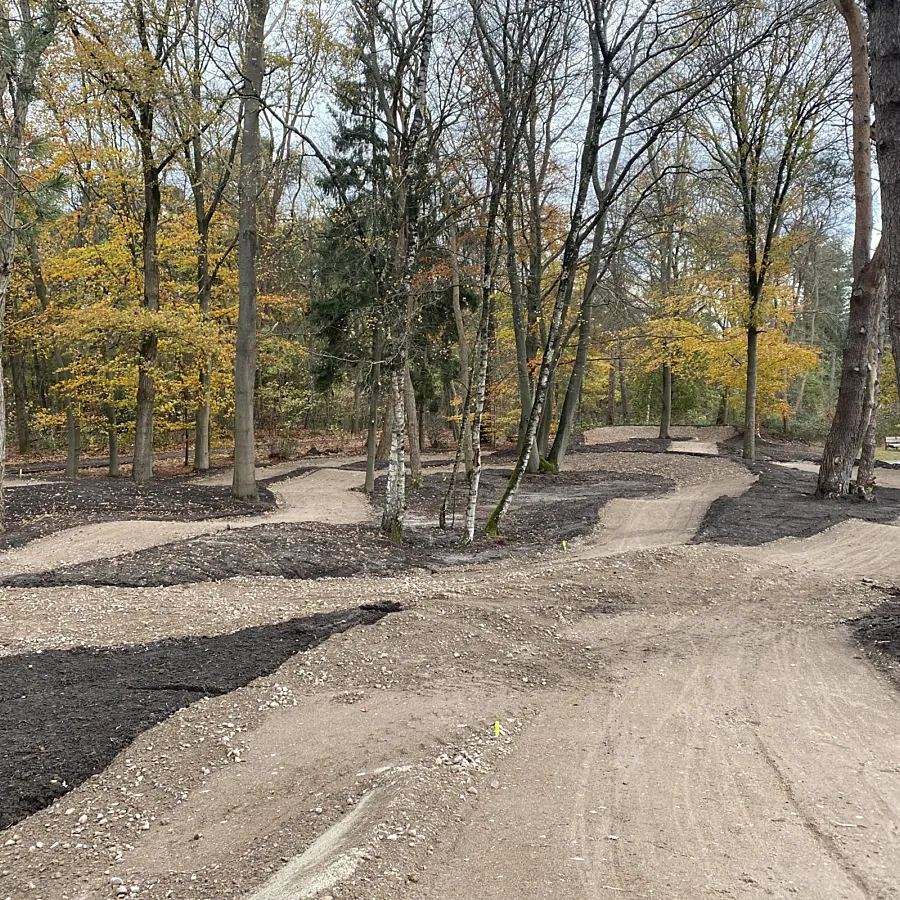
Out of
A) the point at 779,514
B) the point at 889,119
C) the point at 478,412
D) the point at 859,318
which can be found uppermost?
the point at 859,318

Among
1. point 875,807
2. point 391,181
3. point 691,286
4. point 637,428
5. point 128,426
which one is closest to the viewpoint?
point 875,807

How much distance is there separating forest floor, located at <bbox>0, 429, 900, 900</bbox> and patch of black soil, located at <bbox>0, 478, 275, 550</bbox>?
71 centimetres

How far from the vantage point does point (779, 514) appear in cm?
1055

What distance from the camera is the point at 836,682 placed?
4.60 metres

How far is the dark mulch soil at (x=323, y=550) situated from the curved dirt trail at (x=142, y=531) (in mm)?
422

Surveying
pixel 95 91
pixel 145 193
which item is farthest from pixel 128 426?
pixel 95 91

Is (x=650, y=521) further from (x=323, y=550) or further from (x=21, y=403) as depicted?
(x=21, y=403)

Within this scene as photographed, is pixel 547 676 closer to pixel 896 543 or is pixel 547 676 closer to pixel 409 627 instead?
pixel 409 627

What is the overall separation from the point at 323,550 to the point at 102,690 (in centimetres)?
423

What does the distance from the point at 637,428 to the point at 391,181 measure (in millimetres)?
20611

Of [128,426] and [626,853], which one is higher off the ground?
[128,426]

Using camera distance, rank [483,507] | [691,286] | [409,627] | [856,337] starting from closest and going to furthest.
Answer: [409,627] → [856,337] → [483,507] → [691,286]

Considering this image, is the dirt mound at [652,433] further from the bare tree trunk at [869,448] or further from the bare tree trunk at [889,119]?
the bare tree trunk at [889,119]

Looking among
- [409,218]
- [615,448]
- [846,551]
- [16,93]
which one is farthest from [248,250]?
[615,448]
